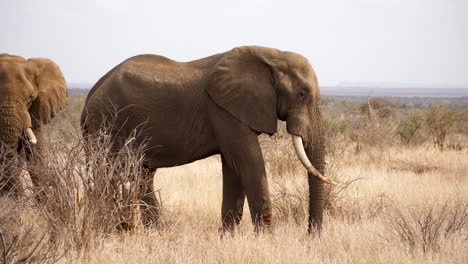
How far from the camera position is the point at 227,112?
21.6 ft

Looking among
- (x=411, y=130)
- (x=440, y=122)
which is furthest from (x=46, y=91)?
(x=411, y=130)

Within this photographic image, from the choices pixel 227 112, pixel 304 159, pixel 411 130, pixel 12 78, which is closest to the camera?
pixel 304 159

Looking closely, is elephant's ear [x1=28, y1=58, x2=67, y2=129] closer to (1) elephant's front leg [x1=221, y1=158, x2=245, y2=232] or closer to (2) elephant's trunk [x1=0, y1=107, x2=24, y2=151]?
(2) elephant's trunk [x1=0, y1=107, x2=24, y2=151]

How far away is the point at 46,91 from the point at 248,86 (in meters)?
4.74

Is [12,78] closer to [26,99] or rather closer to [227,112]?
[26,99]

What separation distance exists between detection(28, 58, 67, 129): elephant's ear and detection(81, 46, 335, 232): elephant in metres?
2.66

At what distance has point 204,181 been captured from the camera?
35.4 feet

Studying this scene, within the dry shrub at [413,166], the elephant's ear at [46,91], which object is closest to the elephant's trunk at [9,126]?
the elephant's ear at [46,91]

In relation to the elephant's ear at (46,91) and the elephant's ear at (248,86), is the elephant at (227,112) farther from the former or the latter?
the elephant's ear at (46,91)

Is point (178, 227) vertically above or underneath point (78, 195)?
underneath

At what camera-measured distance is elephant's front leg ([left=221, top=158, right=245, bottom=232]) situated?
693 centimetres

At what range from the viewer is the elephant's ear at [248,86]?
6.46 meters

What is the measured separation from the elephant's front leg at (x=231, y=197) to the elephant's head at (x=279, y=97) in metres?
0.85

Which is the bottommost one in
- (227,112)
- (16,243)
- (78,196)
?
(16,243)
